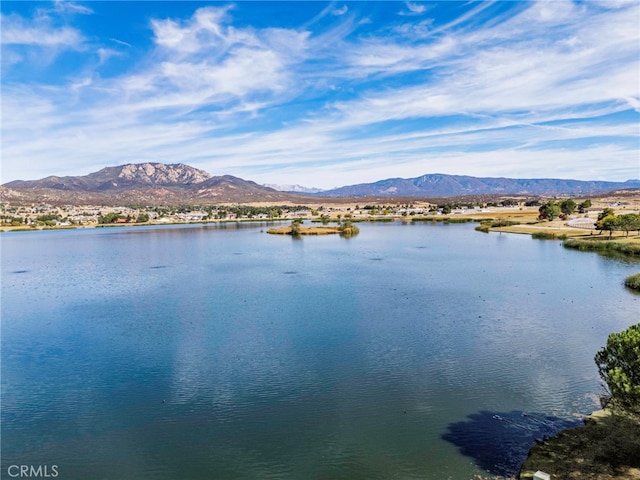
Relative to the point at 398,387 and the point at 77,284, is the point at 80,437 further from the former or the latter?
the point at 77,284

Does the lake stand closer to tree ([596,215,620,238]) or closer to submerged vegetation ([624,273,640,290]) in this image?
submerged vegetation ([624,273,640,290])

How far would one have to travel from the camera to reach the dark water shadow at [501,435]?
15023 millimetres

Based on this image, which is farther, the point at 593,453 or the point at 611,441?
the point at 611,441

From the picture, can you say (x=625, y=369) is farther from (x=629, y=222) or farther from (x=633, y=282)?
(x=629, y=222)

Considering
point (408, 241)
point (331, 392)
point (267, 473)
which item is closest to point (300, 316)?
point (331, 392)

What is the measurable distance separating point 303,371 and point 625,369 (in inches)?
568

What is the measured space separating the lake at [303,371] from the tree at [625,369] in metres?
3.68

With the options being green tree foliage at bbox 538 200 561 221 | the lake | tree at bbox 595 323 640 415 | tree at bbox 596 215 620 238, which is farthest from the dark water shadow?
green tree foliage at bbox 538 200 561 221

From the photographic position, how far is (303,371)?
23531 millimetres

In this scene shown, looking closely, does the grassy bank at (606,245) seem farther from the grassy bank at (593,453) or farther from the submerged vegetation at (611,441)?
the submerged vegetation at (611,441)

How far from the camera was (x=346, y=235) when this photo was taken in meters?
105

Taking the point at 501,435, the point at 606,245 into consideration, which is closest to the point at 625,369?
the point at 501,435

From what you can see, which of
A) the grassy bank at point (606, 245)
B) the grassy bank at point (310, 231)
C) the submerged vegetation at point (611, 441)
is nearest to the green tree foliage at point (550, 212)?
the grassy bank at point (606, 245)

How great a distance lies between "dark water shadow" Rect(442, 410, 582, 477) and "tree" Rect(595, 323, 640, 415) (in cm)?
300
